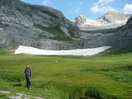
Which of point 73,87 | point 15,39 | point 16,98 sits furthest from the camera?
point 15,39

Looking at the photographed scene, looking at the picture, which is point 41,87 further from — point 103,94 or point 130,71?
point 130,71

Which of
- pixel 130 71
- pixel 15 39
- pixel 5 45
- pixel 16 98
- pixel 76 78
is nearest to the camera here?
pixel 16 98

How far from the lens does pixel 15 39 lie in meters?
172

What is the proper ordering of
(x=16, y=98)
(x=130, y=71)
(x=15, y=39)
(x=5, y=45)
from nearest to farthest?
1. (x=16, y=98)
2. (x=130, y=71)
3. (x=5, y=45)
4. (x=15, y=39)

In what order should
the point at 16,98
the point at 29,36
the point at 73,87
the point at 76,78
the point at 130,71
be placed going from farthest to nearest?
the point at 29,36 < the point at 130,71 < the point at 76,78 < the point at 73,87 < the point at 16,98

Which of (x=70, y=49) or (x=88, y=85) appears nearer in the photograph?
(x=88, y=85)

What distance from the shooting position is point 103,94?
135 feet

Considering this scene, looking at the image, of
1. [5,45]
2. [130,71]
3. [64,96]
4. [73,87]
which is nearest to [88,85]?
[73,87]

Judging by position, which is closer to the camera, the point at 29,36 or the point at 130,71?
the point at 130,71

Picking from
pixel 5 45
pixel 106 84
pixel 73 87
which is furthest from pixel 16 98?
pixel 5 45

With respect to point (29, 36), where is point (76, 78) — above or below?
below

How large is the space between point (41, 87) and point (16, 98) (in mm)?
12421

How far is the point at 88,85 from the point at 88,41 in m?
135

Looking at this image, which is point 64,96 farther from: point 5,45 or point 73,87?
point 5,45
